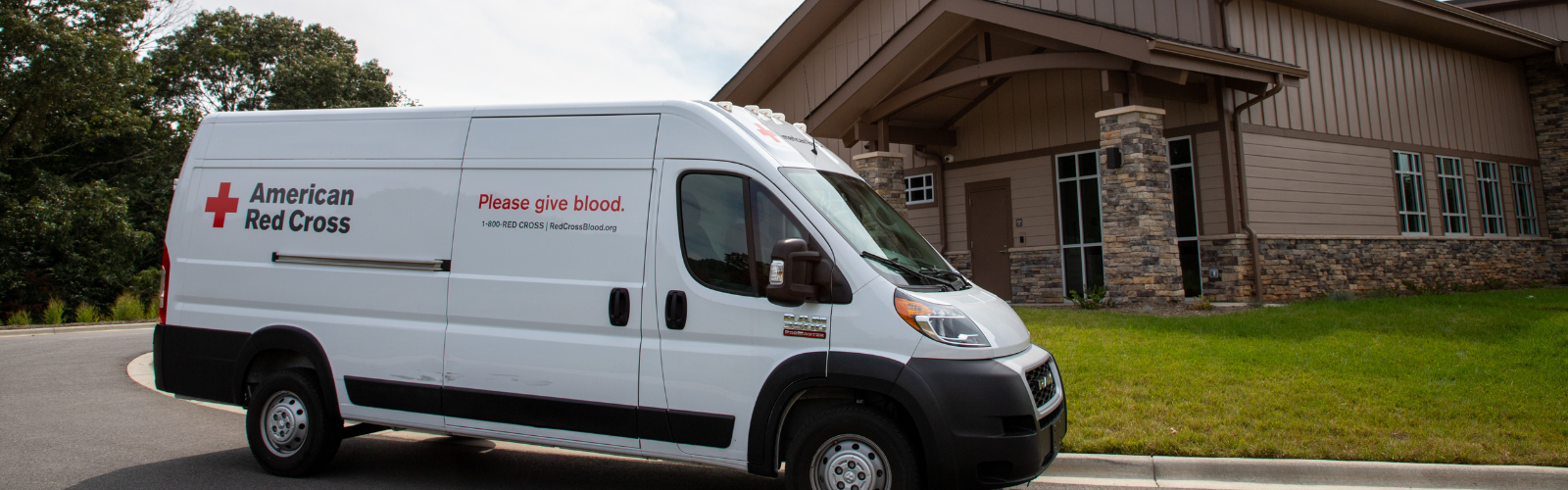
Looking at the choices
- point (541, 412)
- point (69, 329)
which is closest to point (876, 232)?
point (541, 412)

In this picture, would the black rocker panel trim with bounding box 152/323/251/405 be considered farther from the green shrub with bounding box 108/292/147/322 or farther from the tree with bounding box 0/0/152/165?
the tree with bounding box 0/0/152/165

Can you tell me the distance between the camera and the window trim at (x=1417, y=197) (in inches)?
615

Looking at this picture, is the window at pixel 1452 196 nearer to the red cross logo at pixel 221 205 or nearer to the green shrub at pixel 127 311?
the red cross logo at pixel 221 205

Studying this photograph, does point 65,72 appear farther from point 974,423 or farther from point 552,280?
point 974,423

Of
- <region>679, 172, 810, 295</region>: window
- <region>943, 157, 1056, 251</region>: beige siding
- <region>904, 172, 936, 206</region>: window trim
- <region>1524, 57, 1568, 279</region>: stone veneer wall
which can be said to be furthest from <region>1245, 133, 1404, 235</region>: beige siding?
<region>679, 172, 810, 295</region>: window

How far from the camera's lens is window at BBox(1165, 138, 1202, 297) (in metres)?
13.6

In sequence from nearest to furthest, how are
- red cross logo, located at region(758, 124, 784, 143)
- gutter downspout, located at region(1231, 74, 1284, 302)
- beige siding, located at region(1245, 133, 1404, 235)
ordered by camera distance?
red cross logo, located at region(758, 124, 784, 143)
gutter downspout, located at region(1231, 74, 1284, 302)
beige siding, located at region(1245, 133, 1404, 235)

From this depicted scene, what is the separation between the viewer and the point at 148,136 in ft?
88.3

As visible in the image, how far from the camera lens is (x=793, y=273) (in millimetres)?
3900

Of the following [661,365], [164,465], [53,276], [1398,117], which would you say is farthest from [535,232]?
[53,276]

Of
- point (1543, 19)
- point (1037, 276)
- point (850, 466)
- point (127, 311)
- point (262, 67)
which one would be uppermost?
point (262, 67)

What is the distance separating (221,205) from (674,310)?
324 cm

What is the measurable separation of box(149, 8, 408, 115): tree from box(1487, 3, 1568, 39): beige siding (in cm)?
3469

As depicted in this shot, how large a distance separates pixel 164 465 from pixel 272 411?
93 cm
